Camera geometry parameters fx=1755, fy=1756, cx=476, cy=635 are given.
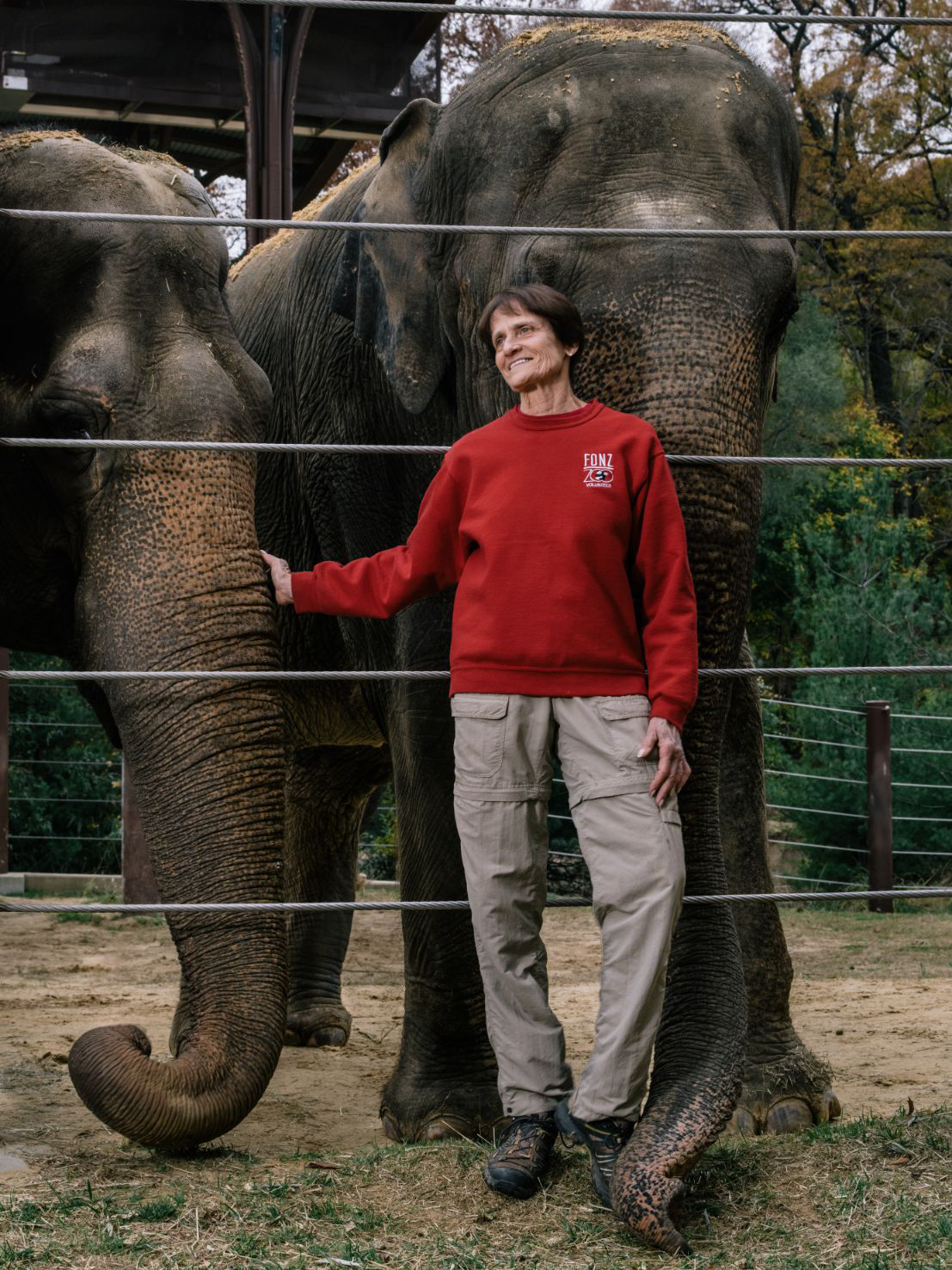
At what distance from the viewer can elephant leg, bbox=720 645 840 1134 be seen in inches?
177

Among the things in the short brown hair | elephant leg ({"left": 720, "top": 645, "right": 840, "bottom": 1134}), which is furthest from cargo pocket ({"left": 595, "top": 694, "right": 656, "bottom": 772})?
elephant leg ({"left": 720, "top": 645, "right": 840, "bottom": 1134})

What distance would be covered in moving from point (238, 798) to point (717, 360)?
1.22 meters

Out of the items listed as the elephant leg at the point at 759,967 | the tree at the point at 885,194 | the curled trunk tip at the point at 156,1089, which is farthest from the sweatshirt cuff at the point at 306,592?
the tree at the point at 885,194

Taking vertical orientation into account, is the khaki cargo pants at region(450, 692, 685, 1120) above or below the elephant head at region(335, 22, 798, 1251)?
below

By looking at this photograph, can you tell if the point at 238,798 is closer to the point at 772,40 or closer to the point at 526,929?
the point at 526,929

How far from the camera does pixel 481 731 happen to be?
118 inches

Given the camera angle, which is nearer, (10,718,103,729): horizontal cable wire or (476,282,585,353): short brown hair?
(476,282,585,353): short brown hair

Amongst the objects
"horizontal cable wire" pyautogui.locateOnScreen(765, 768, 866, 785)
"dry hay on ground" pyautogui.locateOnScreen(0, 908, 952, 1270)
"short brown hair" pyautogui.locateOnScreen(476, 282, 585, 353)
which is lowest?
"dry hay on ground" pyautogui.locateOnScreen(0, 908, 952, 1270)

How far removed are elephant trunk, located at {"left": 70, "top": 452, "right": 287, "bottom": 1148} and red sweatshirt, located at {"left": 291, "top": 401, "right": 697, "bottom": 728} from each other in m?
0.59

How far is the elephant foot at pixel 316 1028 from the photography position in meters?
5.85

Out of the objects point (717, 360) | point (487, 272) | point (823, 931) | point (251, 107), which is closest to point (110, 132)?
point (251, 107)

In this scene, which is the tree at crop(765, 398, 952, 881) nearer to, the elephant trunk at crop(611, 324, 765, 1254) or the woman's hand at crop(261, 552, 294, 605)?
the elephant trunk at crop(611, 324, 765, 1254)

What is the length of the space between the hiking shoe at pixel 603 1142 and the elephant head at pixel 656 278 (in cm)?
5

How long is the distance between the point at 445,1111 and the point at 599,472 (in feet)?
6.03
